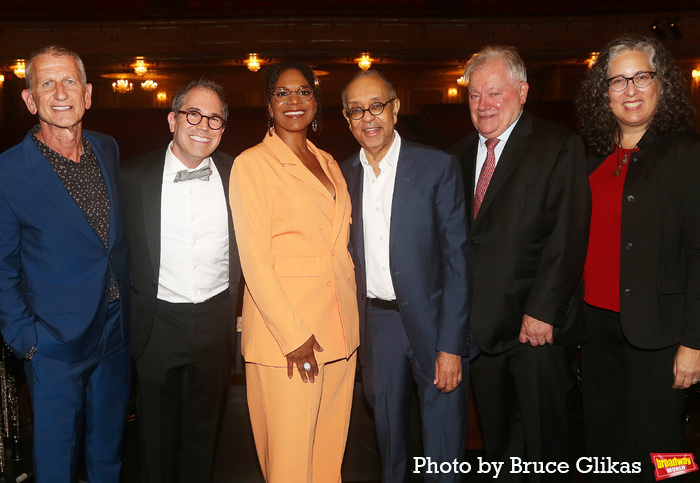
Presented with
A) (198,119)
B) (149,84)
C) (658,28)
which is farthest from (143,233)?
(149,84)

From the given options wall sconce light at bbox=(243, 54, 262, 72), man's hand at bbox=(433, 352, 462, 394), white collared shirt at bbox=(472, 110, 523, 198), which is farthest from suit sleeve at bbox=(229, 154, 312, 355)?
wall sconce light at bbox=(243, 54, 262, 72)

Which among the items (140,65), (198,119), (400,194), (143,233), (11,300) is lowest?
(11,300)

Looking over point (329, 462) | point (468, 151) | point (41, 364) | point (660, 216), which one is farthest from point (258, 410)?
point (660, 216)

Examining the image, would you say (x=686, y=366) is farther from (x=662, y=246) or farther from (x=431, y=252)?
(x=431, y=252)

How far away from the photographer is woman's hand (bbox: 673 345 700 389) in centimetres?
195

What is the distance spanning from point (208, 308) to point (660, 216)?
1726 millimetres

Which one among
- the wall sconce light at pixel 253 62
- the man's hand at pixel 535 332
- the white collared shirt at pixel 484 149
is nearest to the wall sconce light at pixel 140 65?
the wall sconce light at pixel 253 62

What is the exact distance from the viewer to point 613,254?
213 centimetres

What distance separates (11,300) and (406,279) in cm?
142

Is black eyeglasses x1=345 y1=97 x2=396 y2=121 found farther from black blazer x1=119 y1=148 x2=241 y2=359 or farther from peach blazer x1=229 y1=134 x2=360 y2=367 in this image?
black blazer x1=119 y1=148 x2=241 y2=359

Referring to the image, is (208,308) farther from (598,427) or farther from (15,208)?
(598,427)

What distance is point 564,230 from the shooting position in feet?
6.67

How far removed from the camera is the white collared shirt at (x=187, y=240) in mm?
2158

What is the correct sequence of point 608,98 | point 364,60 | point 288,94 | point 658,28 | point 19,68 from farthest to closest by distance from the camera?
point 364,60 → point 19,68 → point 658,28 → point 608,98 → point 288,94
